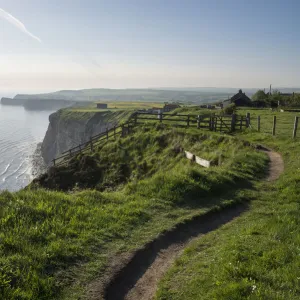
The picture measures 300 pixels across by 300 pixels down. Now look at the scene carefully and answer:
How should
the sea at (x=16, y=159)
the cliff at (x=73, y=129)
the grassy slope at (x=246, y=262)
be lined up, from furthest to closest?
1. the cliff at (x=73, y=129)
2. the sea at (x=16, y=159)
3. the grassy slope at (x=246, y=262)

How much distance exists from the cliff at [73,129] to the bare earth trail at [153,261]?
7026 centimetres

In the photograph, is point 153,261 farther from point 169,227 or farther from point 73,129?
point 73,129

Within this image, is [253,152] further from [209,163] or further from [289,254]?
[289,254]

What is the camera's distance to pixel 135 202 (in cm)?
1074

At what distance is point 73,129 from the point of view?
9144cm

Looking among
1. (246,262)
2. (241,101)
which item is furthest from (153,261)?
(241,101)

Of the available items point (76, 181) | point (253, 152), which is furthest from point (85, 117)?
point (253, 152)

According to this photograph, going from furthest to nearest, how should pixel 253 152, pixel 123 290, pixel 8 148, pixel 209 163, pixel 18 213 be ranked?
1. pixel 8 148
2. pixel 253 152
3. pixel 209 163
4. pixel 18 213
5. pixel 123 290

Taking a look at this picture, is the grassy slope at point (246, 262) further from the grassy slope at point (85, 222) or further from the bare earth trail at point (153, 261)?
the grassy slope at point (85, 222)

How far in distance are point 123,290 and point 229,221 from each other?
468 centimetres

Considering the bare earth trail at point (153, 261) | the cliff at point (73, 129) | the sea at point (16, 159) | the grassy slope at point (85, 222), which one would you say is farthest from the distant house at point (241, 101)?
the bare earth trail at point (153, 261)

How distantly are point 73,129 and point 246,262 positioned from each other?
291 feet

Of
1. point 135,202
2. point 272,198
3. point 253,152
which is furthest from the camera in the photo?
point 253,152

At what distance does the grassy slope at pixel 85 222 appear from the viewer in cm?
620
